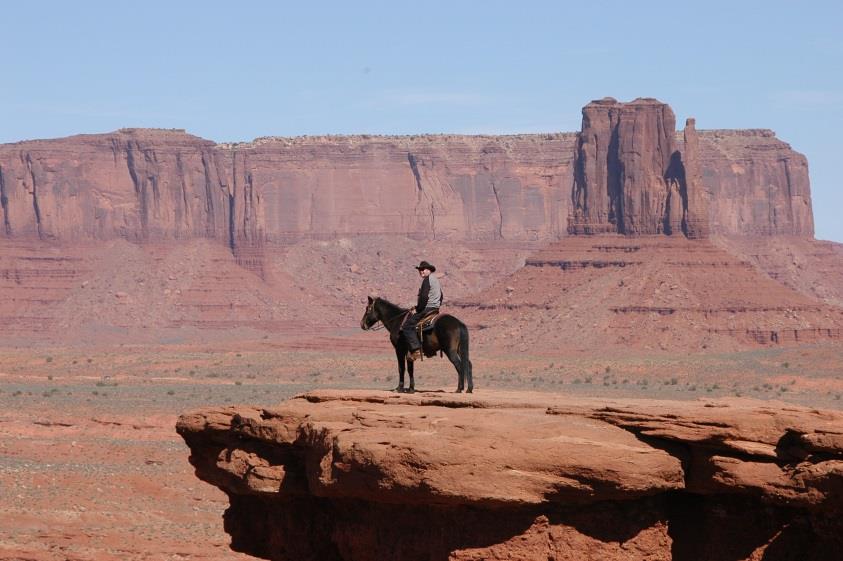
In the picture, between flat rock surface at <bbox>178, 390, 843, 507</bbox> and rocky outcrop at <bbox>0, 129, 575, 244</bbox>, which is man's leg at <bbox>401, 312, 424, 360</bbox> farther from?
rocky outcrop at <bbox>0, 129, 575, 244</bbox>

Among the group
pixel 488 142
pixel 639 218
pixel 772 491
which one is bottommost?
pixel 772 491

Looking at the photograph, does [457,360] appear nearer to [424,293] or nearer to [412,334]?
[412,334]

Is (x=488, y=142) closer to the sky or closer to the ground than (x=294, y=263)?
closer to the sky

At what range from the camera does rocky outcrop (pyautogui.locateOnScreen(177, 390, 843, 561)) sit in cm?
1630

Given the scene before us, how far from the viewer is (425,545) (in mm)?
17516

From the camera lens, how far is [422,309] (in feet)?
67.2

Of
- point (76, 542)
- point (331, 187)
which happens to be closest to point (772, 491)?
point (76, 542)

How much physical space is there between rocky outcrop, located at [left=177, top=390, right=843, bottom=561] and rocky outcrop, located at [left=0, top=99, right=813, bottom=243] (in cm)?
12123

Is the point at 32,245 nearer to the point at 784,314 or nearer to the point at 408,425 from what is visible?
the point at 784,314

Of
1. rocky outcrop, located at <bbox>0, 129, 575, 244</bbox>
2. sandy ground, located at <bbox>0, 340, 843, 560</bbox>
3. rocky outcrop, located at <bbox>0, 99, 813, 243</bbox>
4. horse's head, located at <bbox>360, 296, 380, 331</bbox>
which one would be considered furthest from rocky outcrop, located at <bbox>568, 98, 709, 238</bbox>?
horse's head, located at <bbox>360, 296, 380, 331</bbox>

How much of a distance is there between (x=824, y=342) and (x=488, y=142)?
66.1 metres

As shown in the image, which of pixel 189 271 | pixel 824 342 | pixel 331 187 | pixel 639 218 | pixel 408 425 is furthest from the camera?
pixel 331 187

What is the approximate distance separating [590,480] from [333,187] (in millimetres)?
138277

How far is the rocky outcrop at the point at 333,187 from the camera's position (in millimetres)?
144625
